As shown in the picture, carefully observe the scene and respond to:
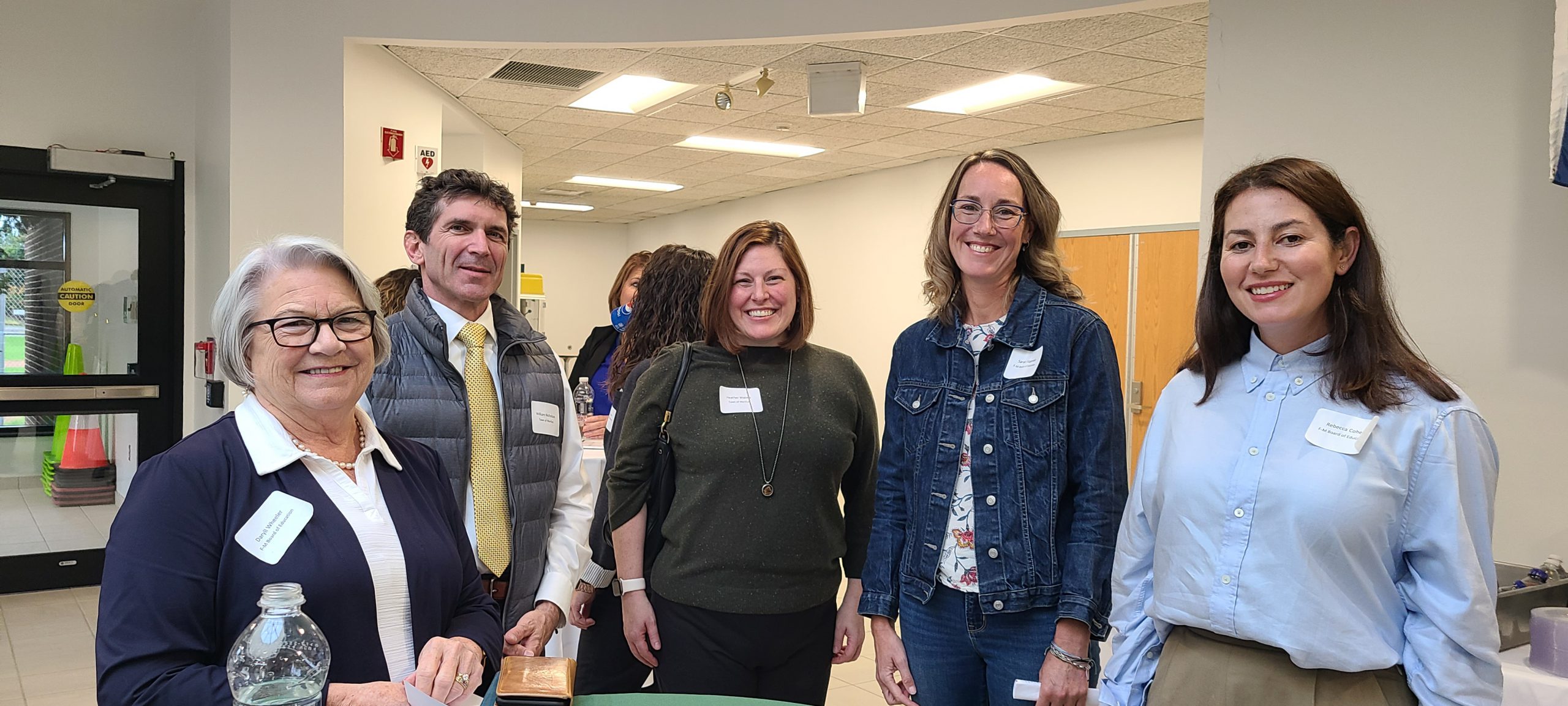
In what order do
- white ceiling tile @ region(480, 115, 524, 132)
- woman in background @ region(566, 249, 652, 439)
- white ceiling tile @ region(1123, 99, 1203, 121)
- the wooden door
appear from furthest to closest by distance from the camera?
white ceiling tile @ region(480, 115, 524, 132), white ceiling tile @ region(1123, 99, 1203, 121), the wooden door, woman in background @ region(566, 249, 652, 439)

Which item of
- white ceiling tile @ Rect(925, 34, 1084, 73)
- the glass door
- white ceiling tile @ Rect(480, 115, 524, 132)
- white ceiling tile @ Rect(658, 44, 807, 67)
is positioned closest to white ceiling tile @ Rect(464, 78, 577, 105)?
white ceiling tile @ Rect(480, 115, 524, 132)

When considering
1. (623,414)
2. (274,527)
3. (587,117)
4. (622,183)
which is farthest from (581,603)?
(622,183)

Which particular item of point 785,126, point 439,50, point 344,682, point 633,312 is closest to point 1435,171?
point 633,312

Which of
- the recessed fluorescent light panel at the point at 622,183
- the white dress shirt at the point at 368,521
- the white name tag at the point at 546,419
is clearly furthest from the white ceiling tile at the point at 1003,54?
the recessed fluorescent light panel at the point at 622,183

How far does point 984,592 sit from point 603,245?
14.5 metres

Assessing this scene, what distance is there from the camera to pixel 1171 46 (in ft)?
16.3

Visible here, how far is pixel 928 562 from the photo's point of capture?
74.8 inches

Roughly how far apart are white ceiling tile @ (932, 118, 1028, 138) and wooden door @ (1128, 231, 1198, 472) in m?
1.58

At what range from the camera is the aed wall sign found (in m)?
5.37

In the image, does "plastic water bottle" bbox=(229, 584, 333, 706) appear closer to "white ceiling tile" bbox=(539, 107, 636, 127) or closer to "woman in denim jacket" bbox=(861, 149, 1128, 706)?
"woman in denim jacket" bbox=(861, 149, 1128, 706)

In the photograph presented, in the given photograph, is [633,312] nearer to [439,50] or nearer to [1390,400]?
[1390,400]

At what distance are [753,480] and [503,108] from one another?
535 cm

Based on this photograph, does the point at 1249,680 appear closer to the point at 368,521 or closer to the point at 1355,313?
the point at 1355,313

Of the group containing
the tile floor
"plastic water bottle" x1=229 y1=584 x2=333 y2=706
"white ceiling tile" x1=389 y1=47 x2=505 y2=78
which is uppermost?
"white ceiling tile" x1=389 y1=47 x2=505 y2=78
